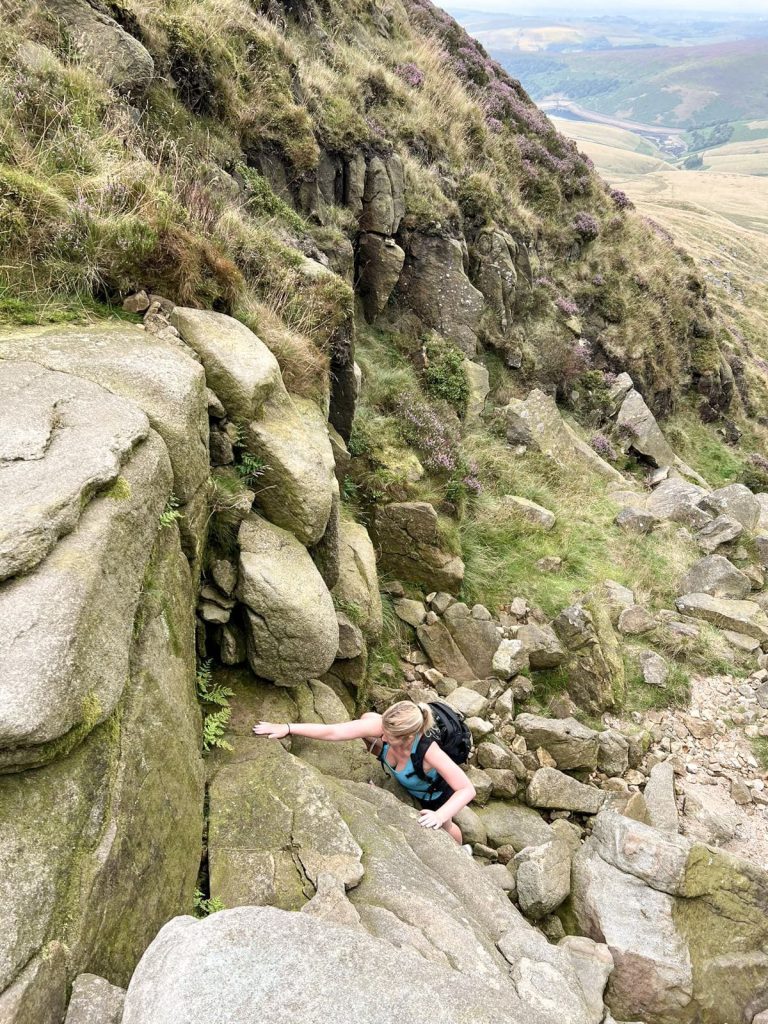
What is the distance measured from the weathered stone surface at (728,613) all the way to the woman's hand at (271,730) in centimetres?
988

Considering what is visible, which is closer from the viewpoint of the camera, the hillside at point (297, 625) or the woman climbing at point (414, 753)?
the hillside at point (297, 625)

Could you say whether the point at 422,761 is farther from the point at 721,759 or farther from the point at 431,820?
the point at 721,759

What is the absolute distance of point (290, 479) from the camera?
6328mm

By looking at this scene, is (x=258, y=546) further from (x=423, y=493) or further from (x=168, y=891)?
(x=423, y=493)

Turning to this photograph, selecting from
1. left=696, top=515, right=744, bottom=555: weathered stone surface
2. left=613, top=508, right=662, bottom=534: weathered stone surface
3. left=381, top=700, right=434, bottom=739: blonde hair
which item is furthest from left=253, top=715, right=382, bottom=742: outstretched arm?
left=696, top=515, right=744, bottom=555: weathered stone surface

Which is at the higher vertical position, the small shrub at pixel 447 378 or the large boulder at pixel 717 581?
the small shrub at pixel 447 378

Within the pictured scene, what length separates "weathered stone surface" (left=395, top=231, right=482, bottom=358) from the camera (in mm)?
16344

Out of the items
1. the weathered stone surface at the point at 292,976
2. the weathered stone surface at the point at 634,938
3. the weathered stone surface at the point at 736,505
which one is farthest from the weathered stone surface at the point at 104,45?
the weathered stone surface at the point at 736,505

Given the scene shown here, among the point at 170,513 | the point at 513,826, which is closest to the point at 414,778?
the point at 513,826

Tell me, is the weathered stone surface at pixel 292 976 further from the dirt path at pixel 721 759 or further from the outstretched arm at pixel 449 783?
the dirt path at pixel 721 759

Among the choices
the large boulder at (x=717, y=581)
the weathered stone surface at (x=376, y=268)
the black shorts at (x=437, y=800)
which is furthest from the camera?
the weathered stone surface at (x=376, y=268)

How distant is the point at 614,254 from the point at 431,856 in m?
25.4

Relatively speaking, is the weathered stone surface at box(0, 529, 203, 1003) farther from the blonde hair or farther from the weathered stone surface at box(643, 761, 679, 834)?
the weathered stone surface at box(643, 761, 679, 834)

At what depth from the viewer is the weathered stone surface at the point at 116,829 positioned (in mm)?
2869
